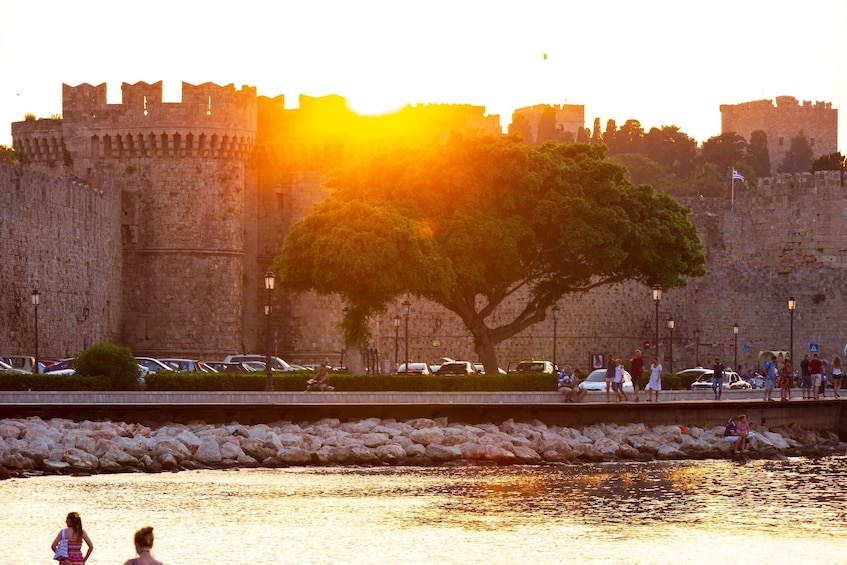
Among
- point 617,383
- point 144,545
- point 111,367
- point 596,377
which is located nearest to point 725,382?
point 596,377

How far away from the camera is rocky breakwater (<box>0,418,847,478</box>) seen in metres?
38.7

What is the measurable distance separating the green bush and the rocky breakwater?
4.06 m

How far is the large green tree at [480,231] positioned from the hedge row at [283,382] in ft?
9.67

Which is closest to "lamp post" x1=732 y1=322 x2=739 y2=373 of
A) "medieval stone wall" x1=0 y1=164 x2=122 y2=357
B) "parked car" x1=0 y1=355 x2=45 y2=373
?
"medieval stone wall" x1=0 y1=164 x2=122 y2=357

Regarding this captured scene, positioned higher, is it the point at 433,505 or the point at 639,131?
the point at 639,131

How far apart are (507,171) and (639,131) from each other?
9182 cm

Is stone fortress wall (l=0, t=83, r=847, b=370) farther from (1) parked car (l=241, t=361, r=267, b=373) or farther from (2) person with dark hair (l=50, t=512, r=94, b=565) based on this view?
(2) person with dark hair (l=50, t=512, r=94, b=565)

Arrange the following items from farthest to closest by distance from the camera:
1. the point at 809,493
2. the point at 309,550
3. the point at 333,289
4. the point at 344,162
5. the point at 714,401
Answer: the point at 344,162, the point at 333,289, the point at 714,401, the point at 809,493, the point at 309,550

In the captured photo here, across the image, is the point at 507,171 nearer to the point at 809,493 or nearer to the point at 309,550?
the point at 809,493

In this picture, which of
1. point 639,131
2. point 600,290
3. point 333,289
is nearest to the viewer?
point 333,289

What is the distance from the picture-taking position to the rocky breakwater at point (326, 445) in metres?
38.7

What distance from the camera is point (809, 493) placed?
126 ft

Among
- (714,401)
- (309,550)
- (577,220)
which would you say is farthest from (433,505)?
(577,220)

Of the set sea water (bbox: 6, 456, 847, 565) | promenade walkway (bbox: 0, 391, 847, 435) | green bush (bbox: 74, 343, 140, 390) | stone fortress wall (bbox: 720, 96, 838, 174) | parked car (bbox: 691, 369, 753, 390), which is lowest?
sea water (bbox: 6, 456, 847, 565)
